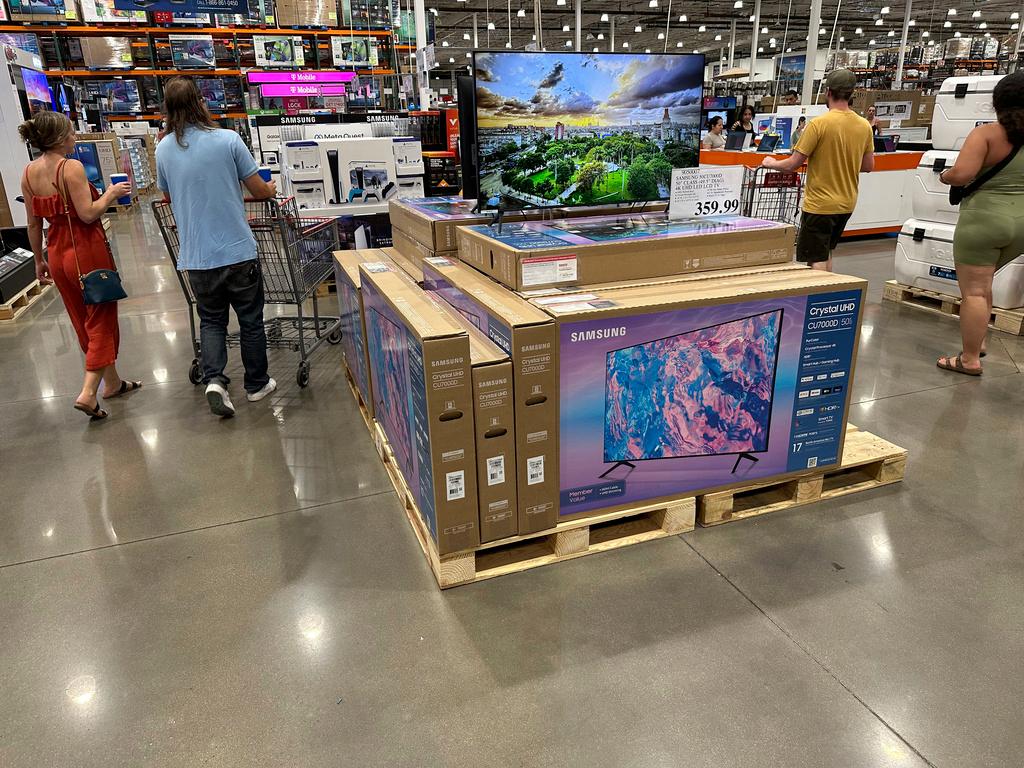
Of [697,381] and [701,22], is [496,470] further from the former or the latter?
[701,22]

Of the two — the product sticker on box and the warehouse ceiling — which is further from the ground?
the warehouse ceiling

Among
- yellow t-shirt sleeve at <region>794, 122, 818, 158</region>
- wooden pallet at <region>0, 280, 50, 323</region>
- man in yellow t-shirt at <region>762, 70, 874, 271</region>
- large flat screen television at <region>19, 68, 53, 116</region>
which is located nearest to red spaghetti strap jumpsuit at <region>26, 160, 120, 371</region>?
wooden pallet at <region>0, 280, 50, 323</region>

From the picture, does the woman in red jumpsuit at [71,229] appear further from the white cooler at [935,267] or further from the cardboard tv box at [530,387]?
the white cooler at [935,267]

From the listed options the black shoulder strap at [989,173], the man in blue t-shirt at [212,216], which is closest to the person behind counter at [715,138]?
the black shoulder strap at [989,173]

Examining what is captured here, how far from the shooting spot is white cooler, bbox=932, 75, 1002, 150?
527 cm

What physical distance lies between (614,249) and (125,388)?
3440mm

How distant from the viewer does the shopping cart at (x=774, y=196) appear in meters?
6.18

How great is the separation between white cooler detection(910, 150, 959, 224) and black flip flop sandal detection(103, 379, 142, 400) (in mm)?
6100

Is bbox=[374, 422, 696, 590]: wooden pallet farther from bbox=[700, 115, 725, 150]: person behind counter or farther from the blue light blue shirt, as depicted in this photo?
bbox=[700, 115, 725, 150]: person behind counter

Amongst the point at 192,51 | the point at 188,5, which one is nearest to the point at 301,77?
the point at 188,5

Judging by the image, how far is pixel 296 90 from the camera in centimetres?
1230

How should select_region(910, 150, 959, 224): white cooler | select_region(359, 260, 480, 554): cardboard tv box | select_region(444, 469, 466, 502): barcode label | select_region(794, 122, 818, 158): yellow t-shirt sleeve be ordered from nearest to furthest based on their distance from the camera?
select_region(359, 260, 480, 554): cardboard tv box, select_region(444, 469, 466, 502): barcode label, select_region(794, 122, 818, 158): yellow t-shirt sleeve, select_region(910, 150, 959, 224): white cooler

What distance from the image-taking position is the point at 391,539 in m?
2.88

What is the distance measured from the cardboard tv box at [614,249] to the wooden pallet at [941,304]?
3319 mm
